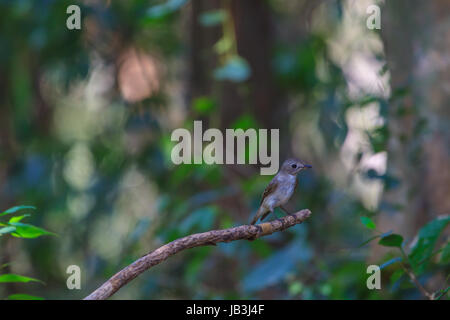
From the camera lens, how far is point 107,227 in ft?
27.8

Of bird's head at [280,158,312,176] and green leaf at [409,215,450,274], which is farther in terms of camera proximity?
bird's head at [280,158,312,176]

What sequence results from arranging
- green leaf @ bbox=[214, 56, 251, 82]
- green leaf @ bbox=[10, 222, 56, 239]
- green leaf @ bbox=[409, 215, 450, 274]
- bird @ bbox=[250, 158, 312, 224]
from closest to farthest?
green leaf @ bbox=[10, 222, 56, 239]
green leaf @ bbox=[409, 215, 450, 274]
bird @ bbox=[250, 158, 312, 224]
green leaf @ bbox=[214, 56, 251, 82]

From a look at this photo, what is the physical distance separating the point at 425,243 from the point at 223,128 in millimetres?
3731

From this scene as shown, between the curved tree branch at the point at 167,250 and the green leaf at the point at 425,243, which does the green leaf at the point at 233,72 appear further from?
the curved tree branch at the point at 167,250

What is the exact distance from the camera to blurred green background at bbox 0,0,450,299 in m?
4.86

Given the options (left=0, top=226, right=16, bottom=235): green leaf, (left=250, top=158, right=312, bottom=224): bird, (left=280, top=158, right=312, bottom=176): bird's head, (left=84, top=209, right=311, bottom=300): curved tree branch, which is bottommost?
(left=84, top=209, right=311, bottom=300): curved tree branch

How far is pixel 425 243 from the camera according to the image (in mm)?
3105

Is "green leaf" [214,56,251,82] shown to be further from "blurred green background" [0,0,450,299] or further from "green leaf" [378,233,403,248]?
"green leaf" [378,233,403,248]

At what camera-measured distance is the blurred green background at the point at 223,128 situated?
4863 mm

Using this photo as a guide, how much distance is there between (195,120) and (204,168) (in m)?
1.36

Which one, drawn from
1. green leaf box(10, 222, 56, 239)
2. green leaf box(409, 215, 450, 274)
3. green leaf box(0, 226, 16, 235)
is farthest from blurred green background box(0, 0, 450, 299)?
green leaf box(0, 226, 16, 235)

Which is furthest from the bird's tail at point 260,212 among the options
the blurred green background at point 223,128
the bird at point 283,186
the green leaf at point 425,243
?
the green leaf at point 425,243

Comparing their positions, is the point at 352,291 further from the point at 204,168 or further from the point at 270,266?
the point at 204,168

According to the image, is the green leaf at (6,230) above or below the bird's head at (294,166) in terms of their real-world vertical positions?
below
